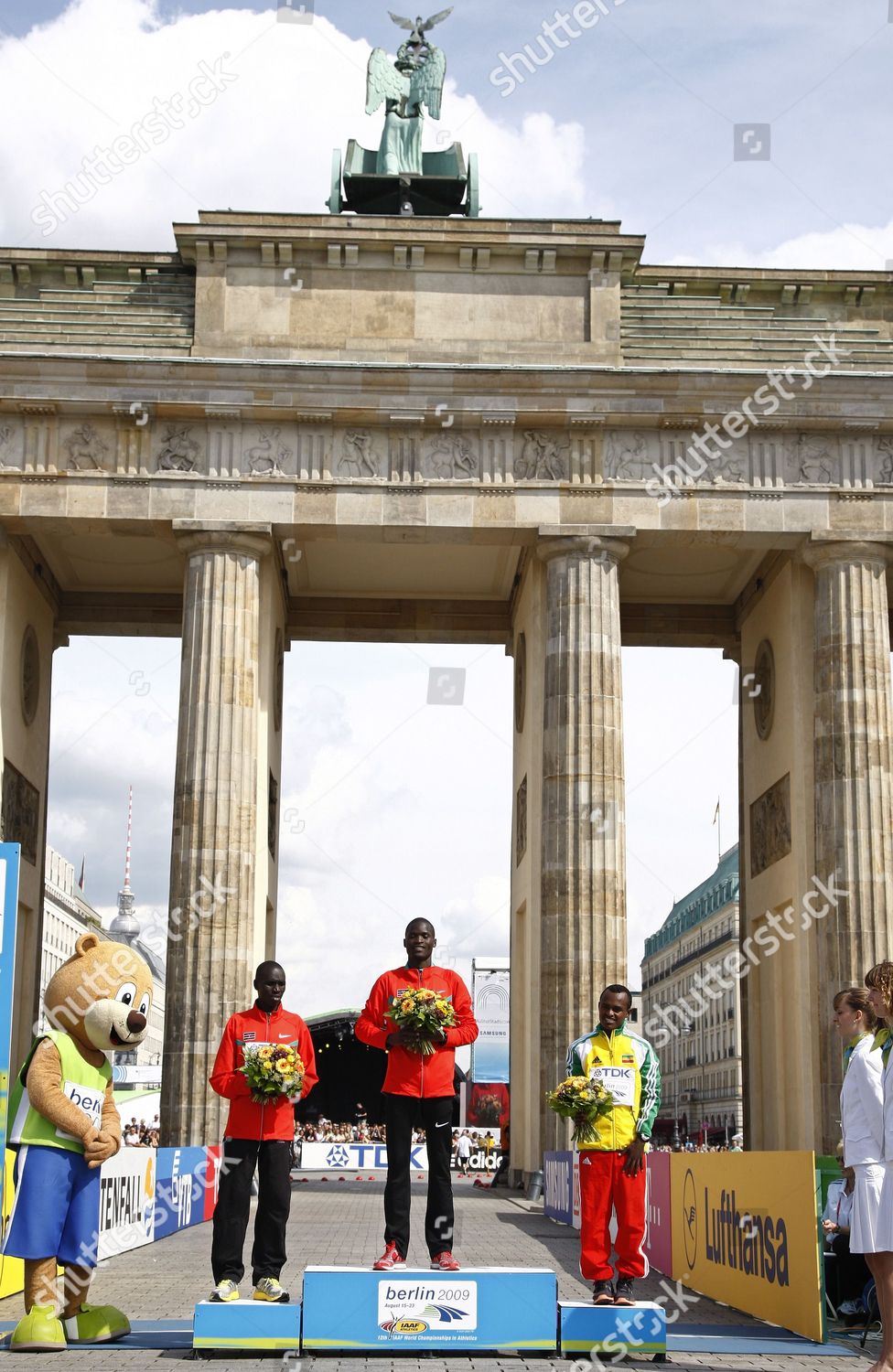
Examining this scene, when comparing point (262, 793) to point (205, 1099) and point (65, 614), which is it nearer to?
point (205, 1099)

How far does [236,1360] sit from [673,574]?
25038 mm

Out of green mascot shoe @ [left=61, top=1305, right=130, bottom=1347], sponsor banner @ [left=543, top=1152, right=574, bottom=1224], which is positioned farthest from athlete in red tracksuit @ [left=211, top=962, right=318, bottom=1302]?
sponsor banner @ [left=543, top=1152, right=574, bottom=1224]

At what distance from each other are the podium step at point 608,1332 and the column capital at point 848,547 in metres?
20.1

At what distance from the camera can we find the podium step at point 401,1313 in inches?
409

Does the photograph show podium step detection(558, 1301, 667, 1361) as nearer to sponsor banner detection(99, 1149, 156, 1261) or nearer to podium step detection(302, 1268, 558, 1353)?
podium step detection(302, 1268, 558, 1353)

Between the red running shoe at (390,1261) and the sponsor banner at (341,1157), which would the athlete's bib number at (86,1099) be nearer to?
the red running shoe at (390,1261)

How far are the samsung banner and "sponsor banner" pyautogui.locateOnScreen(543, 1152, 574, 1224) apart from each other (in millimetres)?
30655

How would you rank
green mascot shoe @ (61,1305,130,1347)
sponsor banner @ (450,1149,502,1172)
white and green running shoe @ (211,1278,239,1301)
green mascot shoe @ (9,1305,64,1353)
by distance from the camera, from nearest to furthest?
1. green mascot shoe @ (9,1305,64,1353)
2. white and green running shoe @ (211,1278,239,1301)
3. green mascot shoe @ (61,1305,130,1347)
4. sponsor banner @ (450,1149,502,1172)

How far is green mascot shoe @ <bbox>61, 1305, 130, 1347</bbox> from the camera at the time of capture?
1095 centimetres

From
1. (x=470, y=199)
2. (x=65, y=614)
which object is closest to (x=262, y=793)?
(x=65, y=614)

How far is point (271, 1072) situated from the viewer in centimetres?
1107

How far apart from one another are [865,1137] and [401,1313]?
3001mm

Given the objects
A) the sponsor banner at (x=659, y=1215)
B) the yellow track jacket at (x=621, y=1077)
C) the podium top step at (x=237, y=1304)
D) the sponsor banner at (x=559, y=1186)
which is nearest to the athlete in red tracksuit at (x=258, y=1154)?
the podium top step at (x=237, y=1304)

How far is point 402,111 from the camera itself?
109ft
